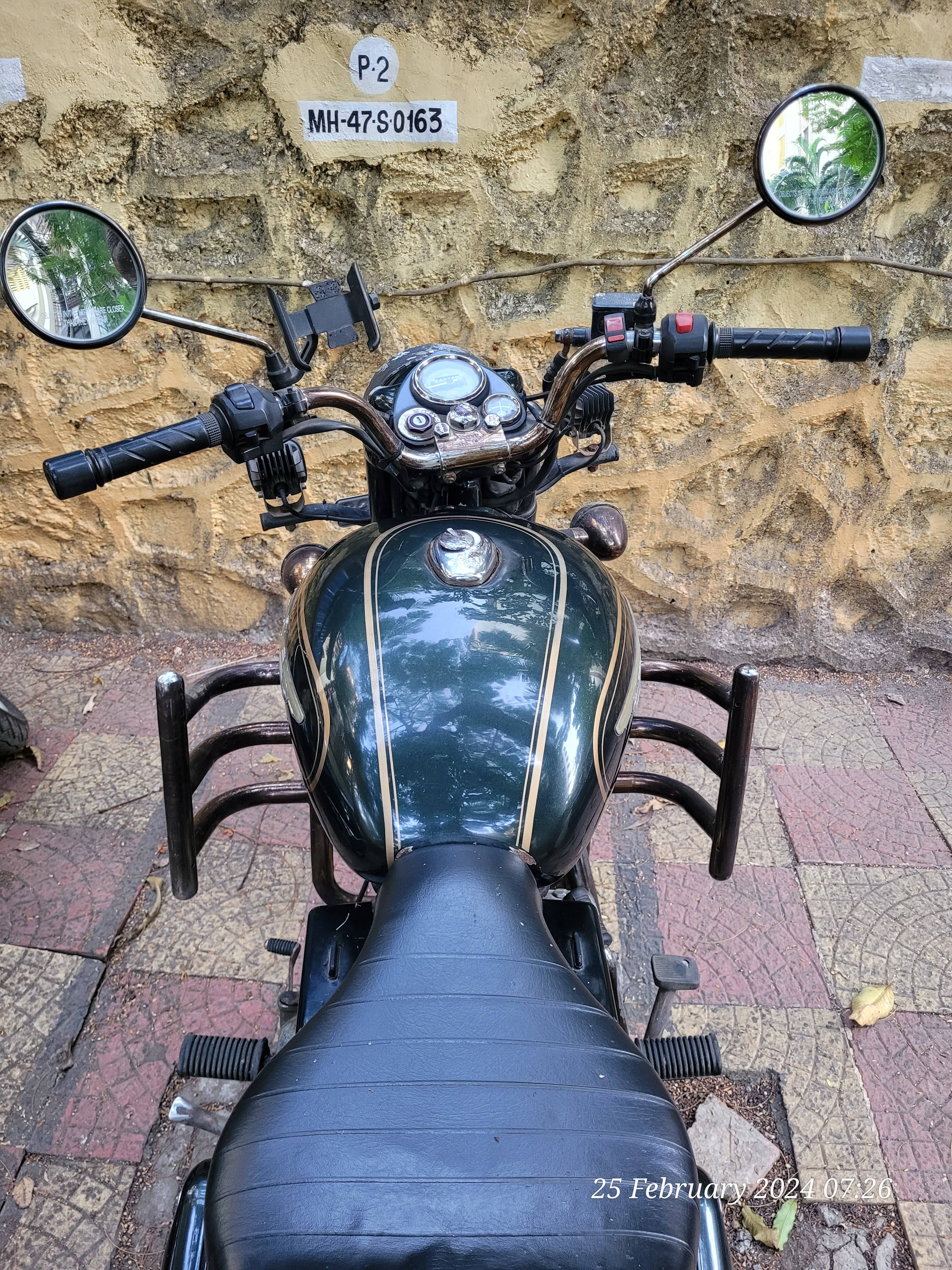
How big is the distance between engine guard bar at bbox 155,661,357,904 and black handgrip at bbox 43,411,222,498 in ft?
1.02

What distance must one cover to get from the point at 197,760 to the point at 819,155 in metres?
1.34

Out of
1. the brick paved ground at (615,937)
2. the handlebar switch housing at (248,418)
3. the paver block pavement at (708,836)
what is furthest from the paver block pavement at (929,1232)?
the handlebar switch housing at (248,418)

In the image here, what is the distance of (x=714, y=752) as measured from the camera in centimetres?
151

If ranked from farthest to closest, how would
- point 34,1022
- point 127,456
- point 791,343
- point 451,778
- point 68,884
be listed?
point 68,884 → point 34,1022 → point 791,343 → point 127,456 → point 451,778

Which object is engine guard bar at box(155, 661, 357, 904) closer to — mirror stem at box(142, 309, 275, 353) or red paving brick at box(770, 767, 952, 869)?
mirror stem at box(142, 309, 275, 353)

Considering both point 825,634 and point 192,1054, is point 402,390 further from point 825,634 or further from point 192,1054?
point 825,634

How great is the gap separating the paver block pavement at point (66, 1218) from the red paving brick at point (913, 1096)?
1501mm

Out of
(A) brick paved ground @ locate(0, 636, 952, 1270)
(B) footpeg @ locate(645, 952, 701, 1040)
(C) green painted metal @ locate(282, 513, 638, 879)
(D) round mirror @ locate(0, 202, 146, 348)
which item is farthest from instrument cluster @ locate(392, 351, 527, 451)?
(A) brick paved ground @ locate(0, 636, 952, 1270)

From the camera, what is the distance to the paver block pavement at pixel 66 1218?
1.61m

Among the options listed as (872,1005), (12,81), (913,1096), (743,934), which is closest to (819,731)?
(743,934)

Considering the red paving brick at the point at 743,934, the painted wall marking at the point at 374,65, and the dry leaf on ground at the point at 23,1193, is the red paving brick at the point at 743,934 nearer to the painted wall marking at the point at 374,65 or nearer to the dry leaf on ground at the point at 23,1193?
the dry leaf on ground at the point at 23,1193

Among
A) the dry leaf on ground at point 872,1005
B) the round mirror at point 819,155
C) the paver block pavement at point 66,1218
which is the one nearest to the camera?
the round mirror at point 819,155

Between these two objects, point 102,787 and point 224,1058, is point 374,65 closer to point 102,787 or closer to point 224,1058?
point 102,787

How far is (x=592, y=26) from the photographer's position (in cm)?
261
